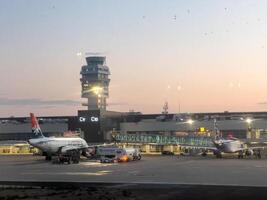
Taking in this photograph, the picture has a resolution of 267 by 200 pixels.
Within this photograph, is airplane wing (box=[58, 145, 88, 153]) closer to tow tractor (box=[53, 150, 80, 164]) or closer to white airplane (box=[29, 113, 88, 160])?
white airplane (box=[29, 113, 88, 160])

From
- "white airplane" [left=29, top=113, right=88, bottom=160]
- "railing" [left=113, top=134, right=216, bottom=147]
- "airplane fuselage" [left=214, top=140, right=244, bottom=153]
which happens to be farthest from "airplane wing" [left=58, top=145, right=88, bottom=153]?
"railing" [left=113, top=134, right=216, bottom=147]

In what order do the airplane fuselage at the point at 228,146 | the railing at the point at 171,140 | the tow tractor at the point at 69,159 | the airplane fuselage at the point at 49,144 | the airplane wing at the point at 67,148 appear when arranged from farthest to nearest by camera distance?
1. the railing at the point at 171,140
2. the airplane fuselage at the point at 228,146
3. the airplane wing at the point at 67,148
4. the airplane fuselage at the point at 49,144
5. the tow tractor at the point at 69,159

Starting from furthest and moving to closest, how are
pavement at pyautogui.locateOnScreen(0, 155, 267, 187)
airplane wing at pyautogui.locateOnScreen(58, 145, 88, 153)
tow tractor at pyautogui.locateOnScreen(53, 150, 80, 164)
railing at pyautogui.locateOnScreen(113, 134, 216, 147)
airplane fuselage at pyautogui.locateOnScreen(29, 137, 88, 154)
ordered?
railing at pyautogui.locateOnScreen(113, 134, 216, 147)
airplane wing at pyautogui.locateOnScreen(58, 145, 88, 153)
airplane fuselage at pyautogui.locateOnScreen(29, 137, 88, 154)
tow tractor at pyautogui.locateOnScreen(53, 150, 80, 164)
pavement at pyautogui.locateOnScreen(0, 155, 267, 187)

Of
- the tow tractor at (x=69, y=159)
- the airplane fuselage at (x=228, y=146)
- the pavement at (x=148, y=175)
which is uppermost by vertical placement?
the airplane fuselage at (x=228, y=146)

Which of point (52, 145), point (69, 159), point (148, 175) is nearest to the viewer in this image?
point (148, 175)

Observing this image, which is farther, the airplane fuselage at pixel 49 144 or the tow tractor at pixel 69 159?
the airplane fuselage at pixel 49 144

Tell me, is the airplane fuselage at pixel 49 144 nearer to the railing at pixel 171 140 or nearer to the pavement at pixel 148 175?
the pavement at pixel 148 175

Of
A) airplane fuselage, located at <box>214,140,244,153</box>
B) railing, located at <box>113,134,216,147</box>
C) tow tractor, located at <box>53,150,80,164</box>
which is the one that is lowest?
tow tractor, located at <box>53,150,80,164</box>

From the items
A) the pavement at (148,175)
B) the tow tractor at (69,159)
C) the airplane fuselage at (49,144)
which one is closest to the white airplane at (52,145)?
the airplane fuselage at (49,144)

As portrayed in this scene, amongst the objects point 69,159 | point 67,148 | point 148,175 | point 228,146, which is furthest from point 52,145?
point 148,175

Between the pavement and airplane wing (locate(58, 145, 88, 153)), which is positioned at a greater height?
airplane wing (locate(58, 145, 88, 153))

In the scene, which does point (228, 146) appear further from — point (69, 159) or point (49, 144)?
point (69, 159)

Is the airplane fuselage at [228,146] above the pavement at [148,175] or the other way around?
above

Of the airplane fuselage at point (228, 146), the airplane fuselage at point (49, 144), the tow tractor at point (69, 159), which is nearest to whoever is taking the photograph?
the tow tractor at point (69, 159)
